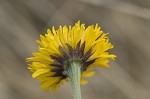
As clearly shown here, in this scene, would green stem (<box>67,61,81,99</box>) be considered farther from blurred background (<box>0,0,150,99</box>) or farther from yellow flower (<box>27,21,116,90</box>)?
blurred background (<box>0,0,150,99</box>)

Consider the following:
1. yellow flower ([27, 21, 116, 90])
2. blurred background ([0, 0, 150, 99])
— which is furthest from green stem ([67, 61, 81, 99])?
blurred background ([0, 0, 150, 99])

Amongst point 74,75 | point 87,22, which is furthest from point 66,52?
point 87,22

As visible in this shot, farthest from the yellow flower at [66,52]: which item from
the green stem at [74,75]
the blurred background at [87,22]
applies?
the blurred background at [87,22]

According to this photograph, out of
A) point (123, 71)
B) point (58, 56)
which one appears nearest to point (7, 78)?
point (123, 71)

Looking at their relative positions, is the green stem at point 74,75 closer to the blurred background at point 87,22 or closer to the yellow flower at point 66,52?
the yellow flower at point 66,52

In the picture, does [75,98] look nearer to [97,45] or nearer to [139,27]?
[97,45]
